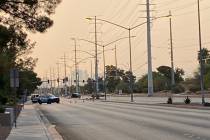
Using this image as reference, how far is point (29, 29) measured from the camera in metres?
24.1

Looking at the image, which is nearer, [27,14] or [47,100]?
[27,14]

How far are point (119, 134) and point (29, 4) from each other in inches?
240

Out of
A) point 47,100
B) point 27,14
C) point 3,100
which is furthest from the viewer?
point 47,100

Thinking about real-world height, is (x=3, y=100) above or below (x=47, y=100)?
below

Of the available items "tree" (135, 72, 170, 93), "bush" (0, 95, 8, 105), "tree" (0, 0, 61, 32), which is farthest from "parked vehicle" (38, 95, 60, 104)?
"tree" (135, 72, 170, 93)

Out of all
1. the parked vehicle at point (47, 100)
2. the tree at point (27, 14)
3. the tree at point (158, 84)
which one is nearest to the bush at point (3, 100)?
the tree at point (27, 14)

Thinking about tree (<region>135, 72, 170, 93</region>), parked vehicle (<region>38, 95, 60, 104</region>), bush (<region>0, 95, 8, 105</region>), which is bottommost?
bush (<region>0, 95, 8, 105</region>)

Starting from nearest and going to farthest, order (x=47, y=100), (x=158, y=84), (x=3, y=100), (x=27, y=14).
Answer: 1. (x=27, y=14)
2. (x=3, y=100)
3. (x=47, y=100)
4. (x=158, y=84)

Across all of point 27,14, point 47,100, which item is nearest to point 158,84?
point 47,100

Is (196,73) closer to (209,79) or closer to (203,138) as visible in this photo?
(209,79)

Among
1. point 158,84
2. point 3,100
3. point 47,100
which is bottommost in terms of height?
point 3,100

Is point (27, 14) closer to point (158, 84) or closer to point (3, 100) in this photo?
point (3, 100)

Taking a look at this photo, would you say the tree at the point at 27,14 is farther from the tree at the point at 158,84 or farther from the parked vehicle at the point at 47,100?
the tree at the point at 158,84

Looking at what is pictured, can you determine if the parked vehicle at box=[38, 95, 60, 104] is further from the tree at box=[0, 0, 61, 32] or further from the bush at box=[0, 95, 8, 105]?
the tree at box=[0, 0, 61, 32]
